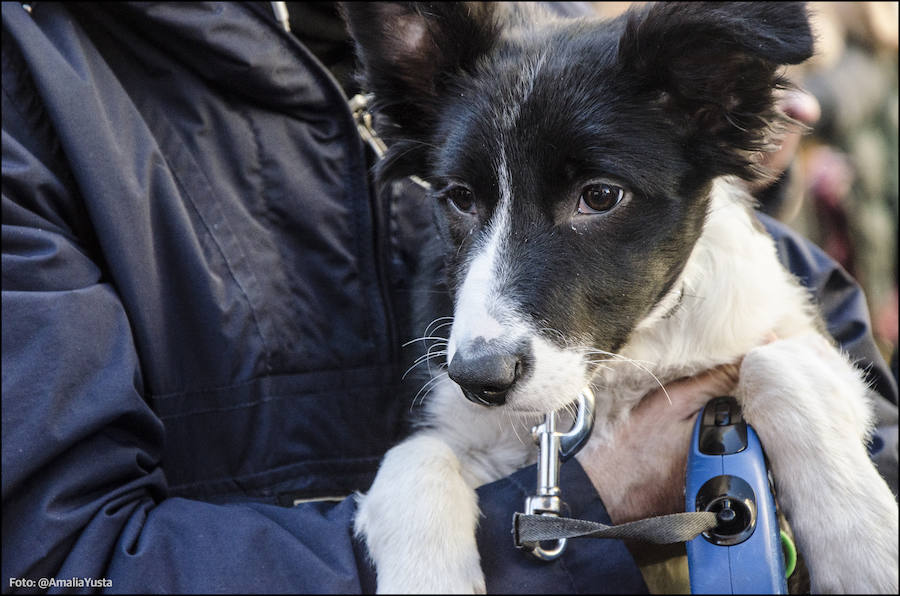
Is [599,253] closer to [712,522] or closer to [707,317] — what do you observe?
[707,317]

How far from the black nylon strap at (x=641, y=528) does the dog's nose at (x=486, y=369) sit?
0.27 meters

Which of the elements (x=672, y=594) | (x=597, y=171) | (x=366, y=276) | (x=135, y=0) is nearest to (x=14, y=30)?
(x=135, y=0)

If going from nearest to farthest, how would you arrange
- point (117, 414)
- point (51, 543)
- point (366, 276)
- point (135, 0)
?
1. point (51, 543)
2. point (117, 414)
3. point (135, 0)
4. point (366, 276)

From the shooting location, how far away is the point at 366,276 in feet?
7.08

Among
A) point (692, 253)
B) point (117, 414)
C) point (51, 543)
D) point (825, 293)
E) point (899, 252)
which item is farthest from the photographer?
point (899, 252)

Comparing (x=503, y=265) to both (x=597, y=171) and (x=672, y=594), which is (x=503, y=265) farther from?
(x=672, y=594)

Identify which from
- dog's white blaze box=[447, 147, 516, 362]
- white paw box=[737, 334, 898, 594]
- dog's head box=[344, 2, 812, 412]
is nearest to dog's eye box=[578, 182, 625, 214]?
dog's head box=[344, 2, 812, 412]

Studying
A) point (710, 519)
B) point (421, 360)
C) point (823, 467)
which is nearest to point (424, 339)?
point (421, 360)

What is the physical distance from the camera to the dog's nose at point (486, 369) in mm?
1534

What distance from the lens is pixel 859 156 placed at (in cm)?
497

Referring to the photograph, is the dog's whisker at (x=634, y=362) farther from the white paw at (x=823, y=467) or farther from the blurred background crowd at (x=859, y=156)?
the blurred background crowd at (x=859, y=156)

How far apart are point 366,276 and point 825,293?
1.57 m

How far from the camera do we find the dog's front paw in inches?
62.3

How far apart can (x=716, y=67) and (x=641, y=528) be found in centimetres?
105
